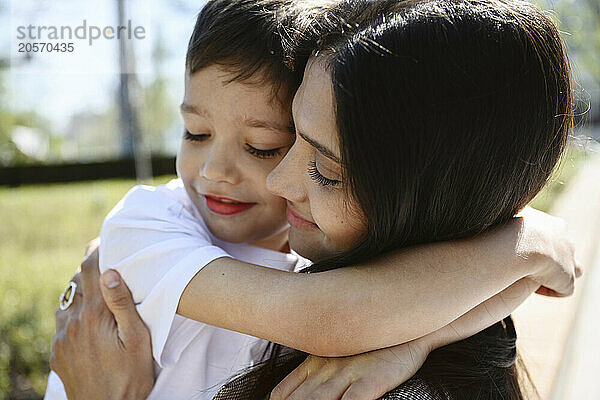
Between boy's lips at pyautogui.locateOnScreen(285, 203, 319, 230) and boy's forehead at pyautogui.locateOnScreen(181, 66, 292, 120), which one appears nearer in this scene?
boy's lips at pyautogui.locateOnScreen(285, 203, 319, 230)

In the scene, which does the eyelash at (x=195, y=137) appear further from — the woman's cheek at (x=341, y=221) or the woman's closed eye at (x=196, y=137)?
the woman's cheek at (x=341, y=221)

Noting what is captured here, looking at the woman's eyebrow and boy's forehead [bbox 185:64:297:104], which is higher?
boy's forehead [bbox 185:64:297:104]

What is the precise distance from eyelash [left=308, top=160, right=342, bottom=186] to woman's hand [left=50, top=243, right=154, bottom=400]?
683mm

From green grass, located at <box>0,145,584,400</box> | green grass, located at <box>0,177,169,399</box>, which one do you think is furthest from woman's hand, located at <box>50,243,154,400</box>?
green grass, located at <box>0,177,169,399</box>

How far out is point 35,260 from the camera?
6766 millimetres

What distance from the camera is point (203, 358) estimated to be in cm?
206

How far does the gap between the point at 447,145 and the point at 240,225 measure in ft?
2.83

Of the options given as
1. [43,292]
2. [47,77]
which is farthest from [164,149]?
[43,292]

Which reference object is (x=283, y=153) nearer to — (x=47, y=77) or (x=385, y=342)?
(x=385, y=342)

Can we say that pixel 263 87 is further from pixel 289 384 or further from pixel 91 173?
pixel 91 173

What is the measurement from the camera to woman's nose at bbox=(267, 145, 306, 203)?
1.73 meters

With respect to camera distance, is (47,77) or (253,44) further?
(47,77)

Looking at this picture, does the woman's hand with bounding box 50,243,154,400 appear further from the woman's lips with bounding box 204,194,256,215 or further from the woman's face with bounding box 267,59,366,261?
the woman's face with bounding box 267,59,366,261

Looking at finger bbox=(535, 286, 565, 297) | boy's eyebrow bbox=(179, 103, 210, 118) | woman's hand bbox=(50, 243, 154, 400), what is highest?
boy's eyebrow bbox=(179, 103, 210, 118)
